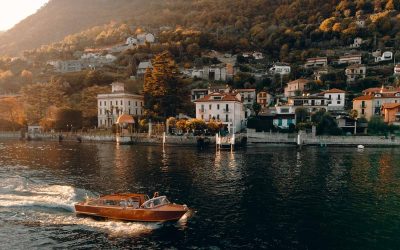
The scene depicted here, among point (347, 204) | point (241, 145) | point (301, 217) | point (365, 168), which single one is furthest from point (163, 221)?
point (241, 145)

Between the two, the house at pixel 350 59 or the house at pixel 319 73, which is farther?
the house at pixel 350 59

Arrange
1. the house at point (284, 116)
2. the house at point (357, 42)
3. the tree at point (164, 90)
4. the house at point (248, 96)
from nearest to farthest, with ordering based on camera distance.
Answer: the house at point (284, 116)
the tree at point (164, 90)
the house at point (248, 96)
the house at point (357, 42)

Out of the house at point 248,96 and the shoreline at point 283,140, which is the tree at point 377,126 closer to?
the shoreline at point 283,140

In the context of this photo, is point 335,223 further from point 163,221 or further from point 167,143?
point 167,143


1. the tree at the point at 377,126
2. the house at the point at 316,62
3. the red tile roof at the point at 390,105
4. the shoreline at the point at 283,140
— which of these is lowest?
the shoreline at the point at 283,140

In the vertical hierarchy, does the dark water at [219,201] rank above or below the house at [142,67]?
below

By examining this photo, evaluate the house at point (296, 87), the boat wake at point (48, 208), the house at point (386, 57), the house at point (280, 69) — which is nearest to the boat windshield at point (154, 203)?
the boat wake at point (48, 208)

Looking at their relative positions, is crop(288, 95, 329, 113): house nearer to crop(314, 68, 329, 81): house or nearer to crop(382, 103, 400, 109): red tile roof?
crop(382, 103, 400, 109): red tile roof
